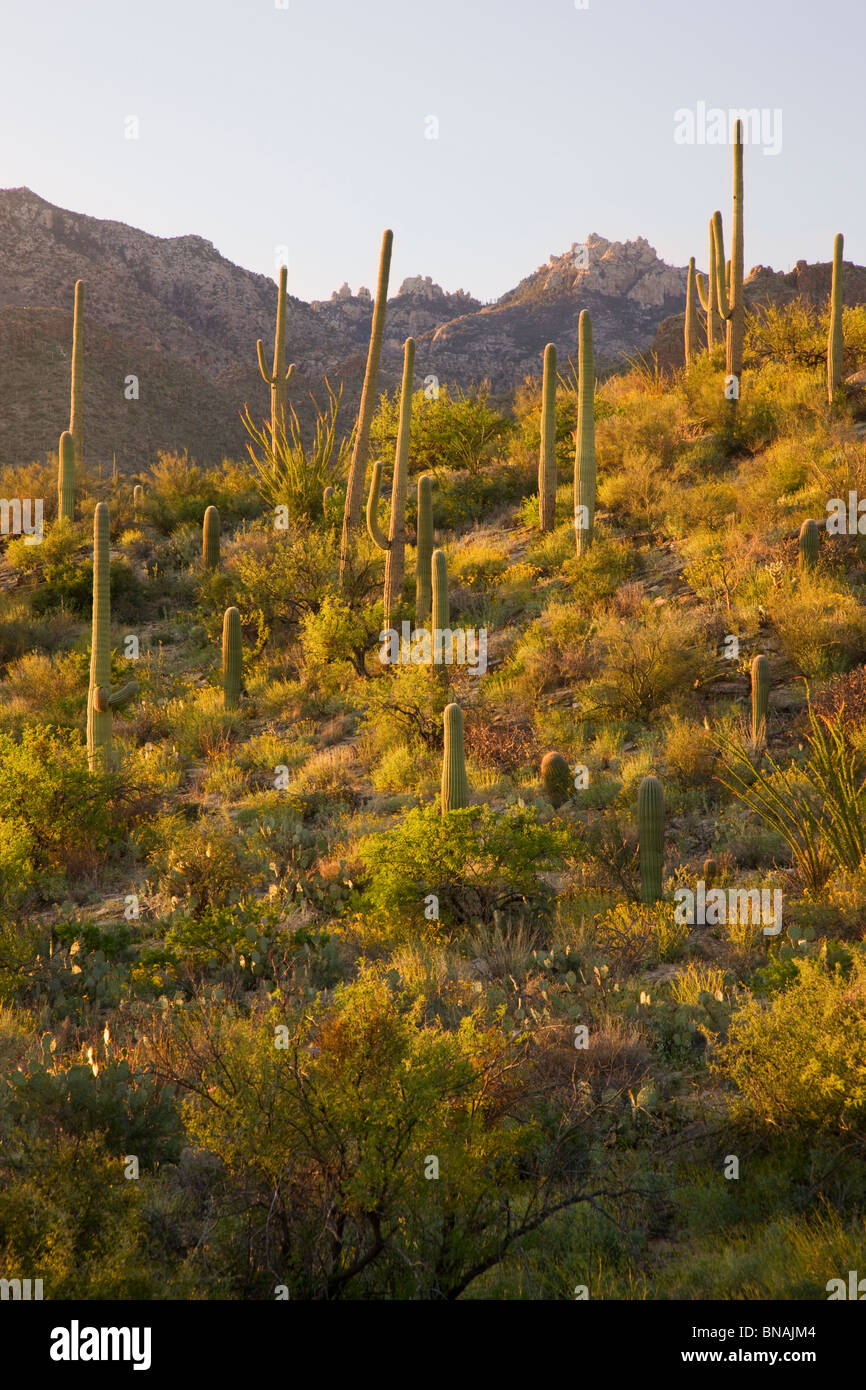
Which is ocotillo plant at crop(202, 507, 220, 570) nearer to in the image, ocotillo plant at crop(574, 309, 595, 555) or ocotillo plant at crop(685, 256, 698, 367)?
ocotillo plant at crop(574, 309, 595, 555)

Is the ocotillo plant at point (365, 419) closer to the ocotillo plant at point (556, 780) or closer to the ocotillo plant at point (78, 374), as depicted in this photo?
the ocotillo plant at point (556, 780)

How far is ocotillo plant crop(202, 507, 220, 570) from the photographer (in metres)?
20.5

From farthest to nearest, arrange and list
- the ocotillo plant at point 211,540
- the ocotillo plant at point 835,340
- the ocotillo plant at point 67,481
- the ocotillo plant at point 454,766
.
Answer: the ocotillo plant at point 67,481
the ocotillo plant at point 211,540
the ocotillo plant at point 835,340
the ocotillo plant at point 454,766

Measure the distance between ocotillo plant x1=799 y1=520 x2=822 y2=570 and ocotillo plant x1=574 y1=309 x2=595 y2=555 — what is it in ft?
13.7

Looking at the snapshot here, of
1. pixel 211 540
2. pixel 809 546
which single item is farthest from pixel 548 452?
pixel 211 540

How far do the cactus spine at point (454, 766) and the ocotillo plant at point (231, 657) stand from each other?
244 inches

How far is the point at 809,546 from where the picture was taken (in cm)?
1422

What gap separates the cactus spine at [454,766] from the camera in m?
10.3

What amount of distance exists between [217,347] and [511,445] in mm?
59907

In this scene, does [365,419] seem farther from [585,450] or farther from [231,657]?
[231,657]

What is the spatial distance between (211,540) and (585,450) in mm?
7968

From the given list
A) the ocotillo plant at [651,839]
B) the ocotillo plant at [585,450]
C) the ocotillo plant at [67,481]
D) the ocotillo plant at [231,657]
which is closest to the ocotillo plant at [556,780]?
the ocotillo plant at [651,839]

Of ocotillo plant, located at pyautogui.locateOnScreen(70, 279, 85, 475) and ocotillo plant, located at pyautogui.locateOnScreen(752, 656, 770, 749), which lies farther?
ocotillo plant, located at pyautogui.locateOnScreen(70, 279, 85, 475)

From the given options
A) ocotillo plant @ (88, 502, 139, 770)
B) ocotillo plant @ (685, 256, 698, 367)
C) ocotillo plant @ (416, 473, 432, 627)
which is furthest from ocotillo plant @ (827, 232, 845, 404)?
ocotillo plant @ (88, 502, 139, 770)
